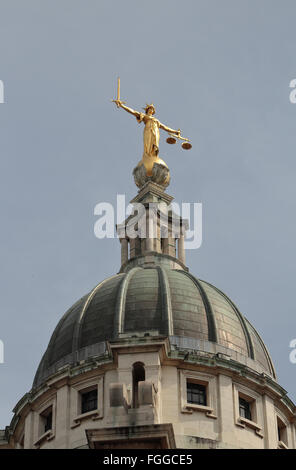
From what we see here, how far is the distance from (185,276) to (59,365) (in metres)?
11.1

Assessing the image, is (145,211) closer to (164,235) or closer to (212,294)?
(164,235)

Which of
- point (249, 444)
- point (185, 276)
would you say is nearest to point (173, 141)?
point (185, 276)

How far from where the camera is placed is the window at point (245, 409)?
8249 cm

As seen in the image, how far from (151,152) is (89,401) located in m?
24.6

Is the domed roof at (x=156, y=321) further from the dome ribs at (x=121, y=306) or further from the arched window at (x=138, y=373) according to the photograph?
the arched window at (x=138, y=373)

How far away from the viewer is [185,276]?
90.2 metres

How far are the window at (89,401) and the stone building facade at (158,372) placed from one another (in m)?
0.06

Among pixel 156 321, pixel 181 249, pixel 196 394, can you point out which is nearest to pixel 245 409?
pixel 196 394

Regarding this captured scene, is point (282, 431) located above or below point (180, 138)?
below

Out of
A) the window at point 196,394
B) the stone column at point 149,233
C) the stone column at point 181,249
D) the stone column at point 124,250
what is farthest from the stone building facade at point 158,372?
the stone column at point 124,250

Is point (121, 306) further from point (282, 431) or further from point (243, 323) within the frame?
point (282, 431)

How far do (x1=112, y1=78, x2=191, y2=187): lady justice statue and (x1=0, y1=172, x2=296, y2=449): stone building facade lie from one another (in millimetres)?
11048

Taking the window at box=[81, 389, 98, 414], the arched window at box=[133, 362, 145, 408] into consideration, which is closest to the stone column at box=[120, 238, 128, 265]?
the window at box=[81, 389, 98, 414]

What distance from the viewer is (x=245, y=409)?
272 ft
